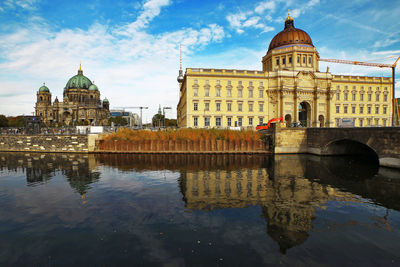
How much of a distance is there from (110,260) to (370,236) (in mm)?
9782

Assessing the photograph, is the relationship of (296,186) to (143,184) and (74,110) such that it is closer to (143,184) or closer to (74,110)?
(143,184)

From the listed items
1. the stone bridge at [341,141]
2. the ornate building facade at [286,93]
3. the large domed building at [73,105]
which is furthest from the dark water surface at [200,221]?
the large domed building at [73,105]

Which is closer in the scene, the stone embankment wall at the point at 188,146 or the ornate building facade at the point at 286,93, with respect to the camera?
the stone embankment wall at the point at 188,146

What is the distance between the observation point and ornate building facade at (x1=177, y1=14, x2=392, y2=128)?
2124 inches

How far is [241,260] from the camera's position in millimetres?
6809

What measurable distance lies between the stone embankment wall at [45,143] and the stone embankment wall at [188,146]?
431cm

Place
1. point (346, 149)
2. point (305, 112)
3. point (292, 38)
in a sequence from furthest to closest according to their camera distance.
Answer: point (305, 112) → point (292, 38) → point (346, 149)

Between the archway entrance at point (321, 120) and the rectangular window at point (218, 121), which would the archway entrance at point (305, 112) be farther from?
the rectangular window at point (218, 121)

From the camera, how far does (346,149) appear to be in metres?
31.4

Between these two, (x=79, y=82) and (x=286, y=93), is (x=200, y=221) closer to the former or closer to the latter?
(x=286, y=93)

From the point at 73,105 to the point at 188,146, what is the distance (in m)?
141

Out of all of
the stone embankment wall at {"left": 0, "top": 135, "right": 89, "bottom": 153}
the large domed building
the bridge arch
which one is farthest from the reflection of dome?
the bridge arch

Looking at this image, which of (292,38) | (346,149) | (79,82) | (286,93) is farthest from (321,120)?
(79,82)

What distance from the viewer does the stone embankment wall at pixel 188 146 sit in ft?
107
